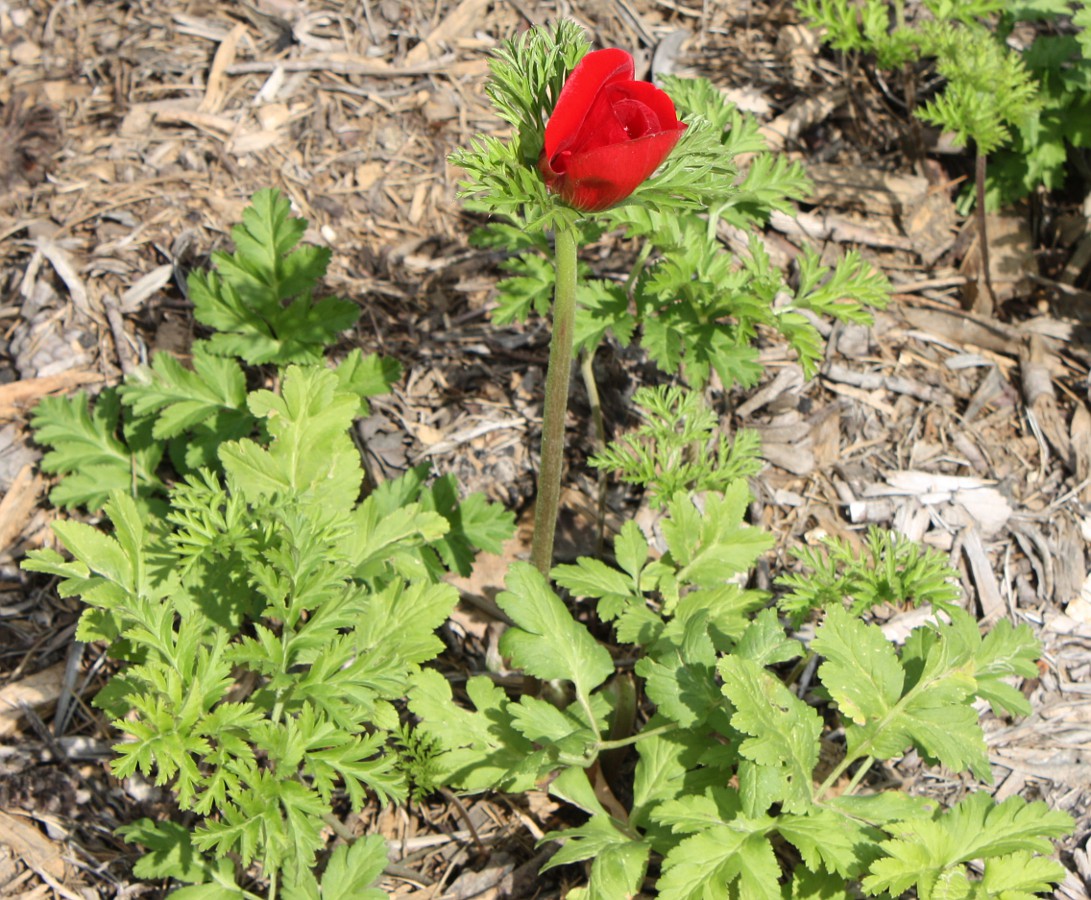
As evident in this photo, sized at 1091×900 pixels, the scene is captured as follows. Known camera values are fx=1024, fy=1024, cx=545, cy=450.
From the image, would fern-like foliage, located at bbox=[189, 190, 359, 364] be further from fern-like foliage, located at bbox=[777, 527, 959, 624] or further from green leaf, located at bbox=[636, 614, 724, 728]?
fern-like foliage, located at bbox=[777, 527, 959, 624]

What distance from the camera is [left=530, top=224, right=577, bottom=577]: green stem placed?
8.18 ft

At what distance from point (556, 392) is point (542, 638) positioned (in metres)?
0.81

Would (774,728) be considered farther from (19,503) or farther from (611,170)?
(19,503)

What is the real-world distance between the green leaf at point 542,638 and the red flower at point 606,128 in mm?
1297

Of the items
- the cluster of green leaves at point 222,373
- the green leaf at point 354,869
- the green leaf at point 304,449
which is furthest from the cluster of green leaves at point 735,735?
the cluster of green leaves at point 222,373

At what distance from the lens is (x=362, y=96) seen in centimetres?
493

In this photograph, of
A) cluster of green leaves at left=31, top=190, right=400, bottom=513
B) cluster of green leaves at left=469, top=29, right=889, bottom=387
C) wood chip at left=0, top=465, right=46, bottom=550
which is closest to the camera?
cluster of green leaves at left=469, top=29, right=889, bottom=387

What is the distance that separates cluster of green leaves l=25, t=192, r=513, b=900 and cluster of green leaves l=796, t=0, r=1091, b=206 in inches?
99.5

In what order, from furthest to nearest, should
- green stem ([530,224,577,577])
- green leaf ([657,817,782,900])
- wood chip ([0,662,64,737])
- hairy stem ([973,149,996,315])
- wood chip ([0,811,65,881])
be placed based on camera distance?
hairy stem ([973,149,996,315])
wood chip ([0,662,64,737])
wood chip ([0,811,65,881])
green leaf ([657,817,782,900])
green stem ([530,224,577,577])

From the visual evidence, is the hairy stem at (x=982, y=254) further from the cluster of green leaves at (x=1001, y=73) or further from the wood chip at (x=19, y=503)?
the wood chip at (x=19, y=503)

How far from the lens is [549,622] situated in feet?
10.3

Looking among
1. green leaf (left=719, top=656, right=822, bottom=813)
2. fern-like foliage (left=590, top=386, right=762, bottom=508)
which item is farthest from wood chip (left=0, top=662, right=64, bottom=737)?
green leaf (left=719, top=656, right=822, bottom=813)

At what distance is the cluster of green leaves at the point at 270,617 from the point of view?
8.48 feet

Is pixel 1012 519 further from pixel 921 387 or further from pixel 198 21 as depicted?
pixel 198 21
